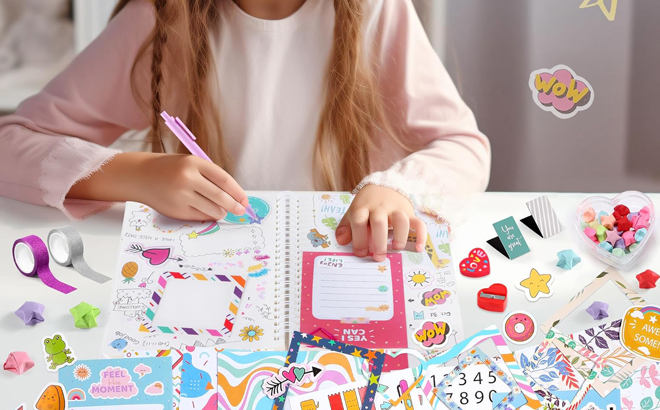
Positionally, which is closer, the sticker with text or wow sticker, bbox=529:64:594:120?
the sticker with text

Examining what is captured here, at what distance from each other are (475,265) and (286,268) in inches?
7.7

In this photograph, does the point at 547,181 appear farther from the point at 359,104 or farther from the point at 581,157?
the point at 359,104

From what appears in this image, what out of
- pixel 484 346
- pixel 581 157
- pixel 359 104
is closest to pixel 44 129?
pixel 359 104

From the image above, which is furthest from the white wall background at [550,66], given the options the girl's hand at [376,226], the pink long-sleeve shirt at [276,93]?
the girl's hand at [376,226]

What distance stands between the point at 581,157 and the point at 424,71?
402 millimetres

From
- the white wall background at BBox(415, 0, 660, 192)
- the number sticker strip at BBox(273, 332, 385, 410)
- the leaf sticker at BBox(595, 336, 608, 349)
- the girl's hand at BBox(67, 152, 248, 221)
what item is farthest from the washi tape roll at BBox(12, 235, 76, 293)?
the white wall background at BBox(415, 0, 660, 192)

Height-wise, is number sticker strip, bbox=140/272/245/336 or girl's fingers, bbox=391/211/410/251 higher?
girl's fingers, bbox=391/211/410/251

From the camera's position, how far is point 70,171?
0.83 meters

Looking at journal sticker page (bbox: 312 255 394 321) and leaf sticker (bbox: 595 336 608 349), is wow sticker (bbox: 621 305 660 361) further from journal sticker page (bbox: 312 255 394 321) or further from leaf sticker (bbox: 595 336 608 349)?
journal sticker page (bbox: 312 255 394 321)

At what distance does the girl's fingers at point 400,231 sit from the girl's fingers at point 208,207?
0.18 m

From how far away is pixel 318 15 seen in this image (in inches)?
38.2

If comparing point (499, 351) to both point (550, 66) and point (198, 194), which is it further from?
point (550, 66)

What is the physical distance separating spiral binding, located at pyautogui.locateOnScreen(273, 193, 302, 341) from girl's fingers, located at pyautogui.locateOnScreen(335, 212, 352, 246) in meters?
0.04

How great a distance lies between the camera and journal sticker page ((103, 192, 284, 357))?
604mm
